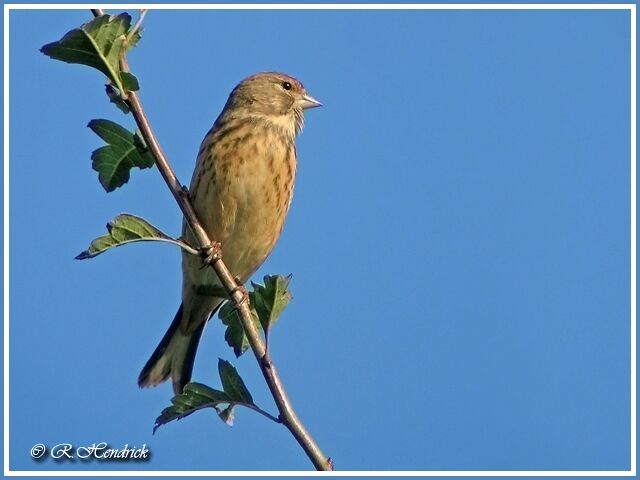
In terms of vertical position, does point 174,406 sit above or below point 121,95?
below

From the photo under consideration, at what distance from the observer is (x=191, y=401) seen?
3070mm

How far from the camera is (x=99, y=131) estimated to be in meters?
3.21

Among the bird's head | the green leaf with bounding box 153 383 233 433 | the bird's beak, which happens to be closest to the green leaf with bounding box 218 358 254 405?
the green leaf with bounding box 153 383 233 433

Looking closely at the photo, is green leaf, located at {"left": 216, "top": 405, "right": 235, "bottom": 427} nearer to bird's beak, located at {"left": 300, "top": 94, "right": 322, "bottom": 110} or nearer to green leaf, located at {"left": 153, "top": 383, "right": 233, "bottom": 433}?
green leaf, located at {"left": 153, "top": 383, "right": 233, "bottom": 433}

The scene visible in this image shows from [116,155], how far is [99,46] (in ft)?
1.61

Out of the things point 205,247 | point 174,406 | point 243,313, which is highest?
point 205,247

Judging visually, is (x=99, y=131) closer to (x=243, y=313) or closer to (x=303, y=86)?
(x=243, y=313)

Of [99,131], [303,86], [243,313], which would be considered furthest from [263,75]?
[243,313]

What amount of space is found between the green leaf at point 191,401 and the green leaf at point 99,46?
990 mm

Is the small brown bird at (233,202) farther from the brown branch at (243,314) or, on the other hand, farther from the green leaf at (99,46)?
the green leaf at (99,46)

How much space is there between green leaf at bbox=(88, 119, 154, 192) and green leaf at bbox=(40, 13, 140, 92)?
0.33 metres

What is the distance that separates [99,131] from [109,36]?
1.54ft

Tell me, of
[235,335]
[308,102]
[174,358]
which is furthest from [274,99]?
[235,335]

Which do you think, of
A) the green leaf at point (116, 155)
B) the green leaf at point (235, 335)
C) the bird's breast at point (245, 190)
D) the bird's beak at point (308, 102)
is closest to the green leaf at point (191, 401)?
the green leaf at point (235, 335)
